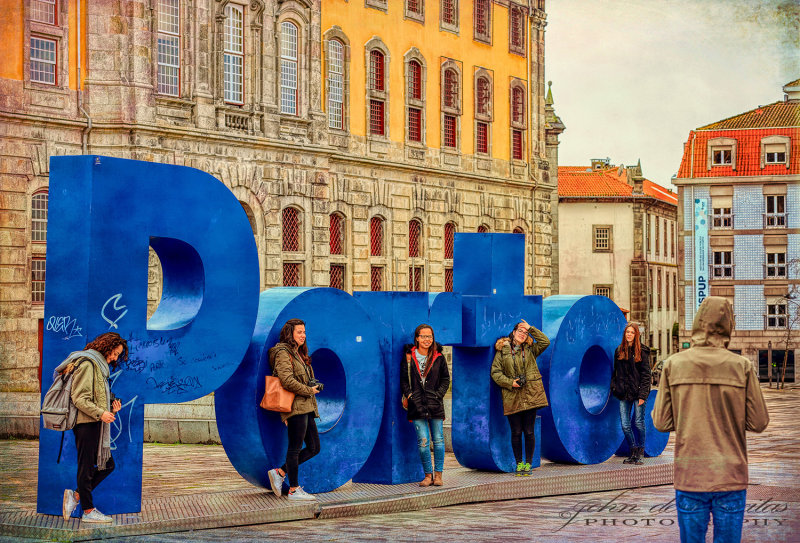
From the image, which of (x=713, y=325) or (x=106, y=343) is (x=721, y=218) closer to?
(x=106, y=343)

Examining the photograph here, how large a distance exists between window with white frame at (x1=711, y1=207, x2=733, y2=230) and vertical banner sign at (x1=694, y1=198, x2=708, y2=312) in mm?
291

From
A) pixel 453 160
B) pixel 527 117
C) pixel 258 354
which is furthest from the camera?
pixel 527 117

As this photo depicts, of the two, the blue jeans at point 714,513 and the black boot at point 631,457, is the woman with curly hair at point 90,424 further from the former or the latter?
the black boot at point 631,457

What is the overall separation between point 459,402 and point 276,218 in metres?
16.5

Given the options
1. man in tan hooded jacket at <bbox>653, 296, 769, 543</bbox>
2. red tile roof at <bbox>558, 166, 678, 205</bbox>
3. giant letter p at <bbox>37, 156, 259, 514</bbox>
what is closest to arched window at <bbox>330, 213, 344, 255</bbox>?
giant letter p at <bbox>37, 156, 259, 514</bbox>

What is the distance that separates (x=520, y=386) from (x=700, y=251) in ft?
68.5

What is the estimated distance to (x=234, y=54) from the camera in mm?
29797

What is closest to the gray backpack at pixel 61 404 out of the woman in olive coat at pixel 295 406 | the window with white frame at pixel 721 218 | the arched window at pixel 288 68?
the woman in olive coat at pixel 295 406

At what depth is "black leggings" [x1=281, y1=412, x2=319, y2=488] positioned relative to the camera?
12.0m

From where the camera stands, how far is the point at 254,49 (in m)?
30.2

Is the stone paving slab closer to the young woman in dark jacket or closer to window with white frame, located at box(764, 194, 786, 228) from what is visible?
the young woman in dark jacket

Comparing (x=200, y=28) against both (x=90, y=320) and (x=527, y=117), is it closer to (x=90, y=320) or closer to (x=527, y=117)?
(x=527, y=117)

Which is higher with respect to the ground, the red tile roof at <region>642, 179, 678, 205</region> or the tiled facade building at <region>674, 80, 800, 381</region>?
the red tile roof at <region>642, 179, 678, 205</region>

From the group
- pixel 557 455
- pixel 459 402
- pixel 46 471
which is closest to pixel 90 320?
pixel 46 471
